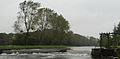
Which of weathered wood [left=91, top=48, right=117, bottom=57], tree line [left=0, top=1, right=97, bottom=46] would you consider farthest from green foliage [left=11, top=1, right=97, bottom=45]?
Result: weathered wood [left=91, top=48, right=117, bottom=57]

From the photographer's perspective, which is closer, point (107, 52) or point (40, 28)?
point (107, 52)

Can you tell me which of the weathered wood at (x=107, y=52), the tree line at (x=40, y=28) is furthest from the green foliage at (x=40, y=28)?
the weathered wood at (x=107, y=52)

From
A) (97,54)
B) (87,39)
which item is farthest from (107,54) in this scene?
(87,39)

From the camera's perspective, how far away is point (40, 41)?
69438 mm

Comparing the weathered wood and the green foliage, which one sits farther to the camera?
the green foliage

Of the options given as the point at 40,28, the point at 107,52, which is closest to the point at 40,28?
the point at 40,28

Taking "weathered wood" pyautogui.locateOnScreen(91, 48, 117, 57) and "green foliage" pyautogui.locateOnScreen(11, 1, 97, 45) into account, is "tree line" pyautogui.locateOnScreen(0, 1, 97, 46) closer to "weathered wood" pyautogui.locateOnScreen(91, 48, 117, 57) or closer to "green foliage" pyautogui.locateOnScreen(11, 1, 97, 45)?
"green foliage" pyautogui.locateOnScreen(11, 1, 97, 45)

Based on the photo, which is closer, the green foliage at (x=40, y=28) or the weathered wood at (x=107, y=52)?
the weathered wood at (x=107, y=52)

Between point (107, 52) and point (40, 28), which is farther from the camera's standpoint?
point (40, 28)

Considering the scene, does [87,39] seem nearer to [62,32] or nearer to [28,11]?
[62,32]

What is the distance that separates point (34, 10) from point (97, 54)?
33086 mm

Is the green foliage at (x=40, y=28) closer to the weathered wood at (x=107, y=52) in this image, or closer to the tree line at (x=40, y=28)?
the tree line at (x=40, y=28)

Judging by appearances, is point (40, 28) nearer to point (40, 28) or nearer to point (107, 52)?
point (40, 28)

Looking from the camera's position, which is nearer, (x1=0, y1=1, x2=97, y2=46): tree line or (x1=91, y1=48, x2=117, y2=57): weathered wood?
(x1=91, y1=48, x2=117, y2=57): weathered wood
